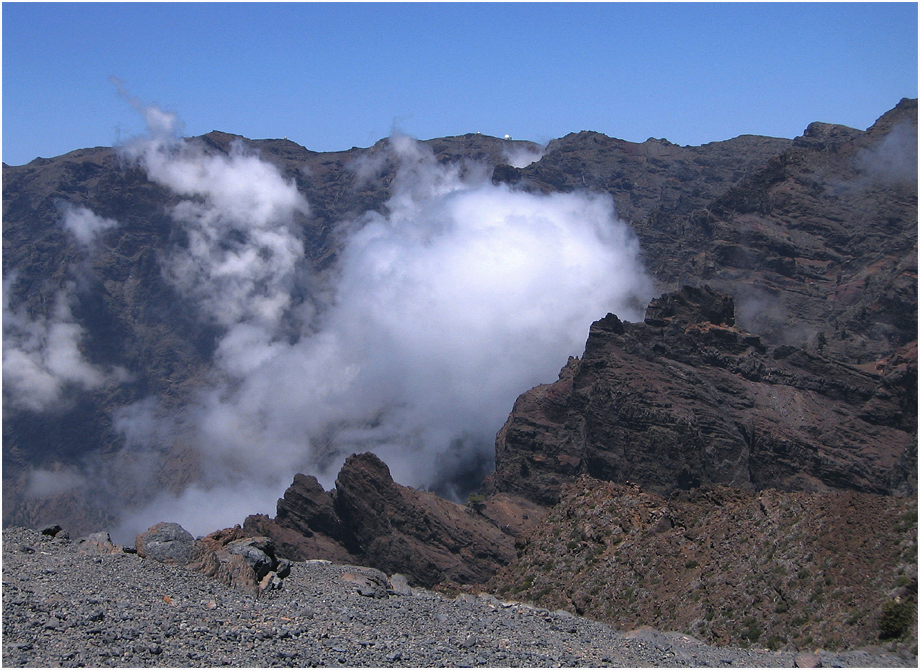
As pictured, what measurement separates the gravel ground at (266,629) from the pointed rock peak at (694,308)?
111 metres

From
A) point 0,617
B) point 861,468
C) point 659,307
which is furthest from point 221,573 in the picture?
point 659,307

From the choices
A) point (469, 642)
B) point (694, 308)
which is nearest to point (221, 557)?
point (469, 642)

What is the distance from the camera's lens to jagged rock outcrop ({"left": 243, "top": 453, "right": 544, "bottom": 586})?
103 metres

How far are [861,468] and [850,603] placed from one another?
96306mm

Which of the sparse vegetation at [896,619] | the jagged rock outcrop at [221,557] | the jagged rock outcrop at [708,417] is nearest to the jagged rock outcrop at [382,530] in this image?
the jagged rock outcrop at [708,417]

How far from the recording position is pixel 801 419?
130 metres

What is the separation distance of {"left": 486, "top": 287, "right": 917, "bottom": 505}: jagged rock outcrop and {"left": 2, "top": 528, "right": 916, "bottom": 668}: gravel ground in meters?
91.6

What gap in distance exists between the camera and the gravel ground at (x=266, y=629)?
76.1 ft

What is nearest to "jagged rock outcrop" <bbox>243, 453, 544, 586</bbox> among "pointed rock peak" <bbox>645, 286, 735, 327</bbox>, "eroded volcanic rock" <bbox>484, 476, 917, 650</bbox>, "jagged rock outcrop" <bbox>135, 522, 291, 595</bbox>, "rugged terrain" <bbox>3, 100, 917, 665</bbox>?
"rugged terrain" <bbox>3, 100, 917, 665</bbox>

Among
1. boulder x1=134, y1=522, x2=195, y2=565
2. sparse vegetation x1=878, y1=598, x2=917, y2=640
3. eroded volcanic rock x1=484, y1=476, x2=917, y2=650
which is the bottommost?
sparse vegetation x1=878, y1=598, x2=917, y2=640

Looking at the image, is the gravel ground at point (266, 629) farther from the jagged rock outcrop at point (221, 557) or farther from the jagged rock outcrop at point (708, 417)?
the jagged rock outcrop at point (708, 417)

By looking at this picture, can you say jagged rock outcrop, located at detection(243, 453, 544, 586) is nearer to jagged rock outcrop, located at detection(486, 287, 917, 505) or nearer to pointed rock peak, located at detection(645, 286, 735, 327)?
jagged rock outcrop, located at detection(486, 287, 917, 505)

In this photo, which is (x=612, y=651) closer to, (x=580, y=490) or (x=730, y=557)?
(x=730, y=557)

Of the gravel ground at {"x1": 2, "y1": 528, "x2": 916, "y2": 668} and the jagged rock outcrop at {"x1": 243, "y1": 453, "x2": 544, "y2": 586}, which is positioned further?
the jagged rock outcrop at {"x1": 243, "y1": 453, "x2": 544, "y2": 586}
